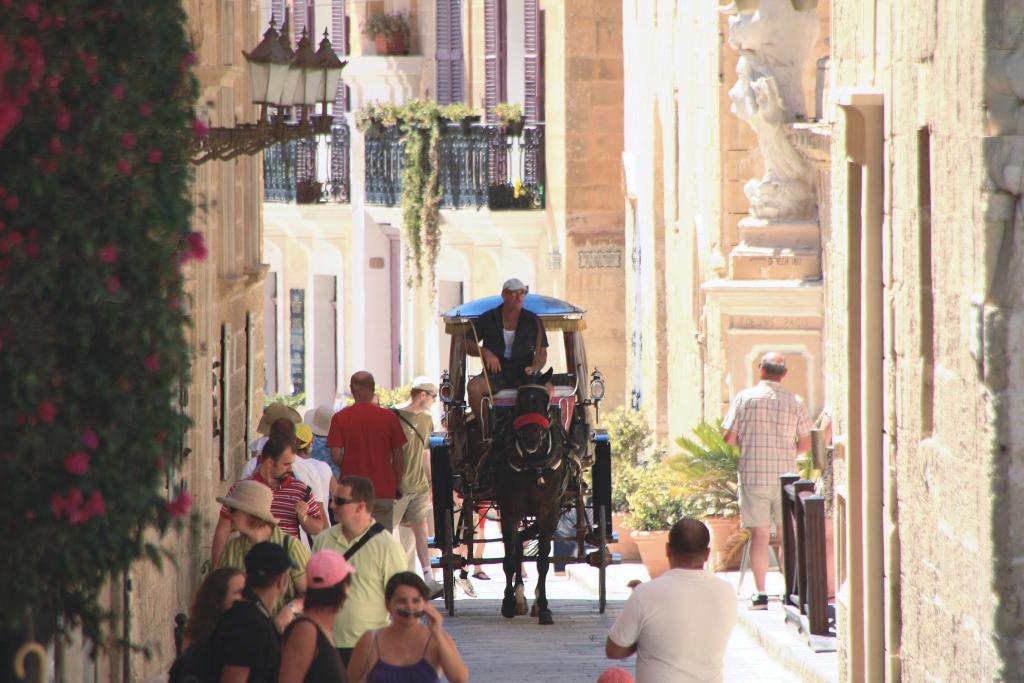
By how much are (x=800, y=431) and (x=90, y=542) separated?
8157 mm

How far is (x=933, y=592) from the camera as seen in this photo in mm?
6758

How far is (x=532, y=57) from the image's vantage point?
2742cm

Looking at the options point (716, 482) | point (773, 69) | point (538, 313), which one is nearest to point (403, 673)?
point (538, 313)

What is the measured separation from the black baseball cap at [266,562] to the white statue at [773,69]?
9189 mm

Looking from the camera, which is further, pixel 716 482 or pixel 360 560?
pixel 716 482

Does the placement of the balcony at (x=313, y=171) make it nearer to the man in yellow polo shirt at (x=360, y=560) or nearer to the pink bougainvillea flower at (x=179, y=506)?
the man in yellow polo shirt at (x=360, y=560)

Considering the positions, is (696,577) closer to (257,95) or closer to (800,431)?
(257,95)

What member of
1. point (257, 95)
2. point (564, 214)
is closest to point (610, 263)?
point (564, 214)

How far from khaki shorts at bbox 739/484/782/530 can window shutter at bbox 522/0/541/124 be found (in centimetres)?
1523

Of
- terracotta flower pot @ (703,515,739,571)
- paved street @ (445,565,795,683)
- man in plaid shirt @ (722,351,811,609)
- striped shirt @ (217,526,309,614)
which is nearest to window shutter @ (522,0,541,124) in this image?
terracotta flower pot @ (703,515,739,571)

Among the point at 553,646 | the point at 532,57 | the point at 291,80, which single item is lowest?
the point at 553,646

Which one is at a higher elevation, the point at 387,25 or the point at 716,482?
the point at 387,25

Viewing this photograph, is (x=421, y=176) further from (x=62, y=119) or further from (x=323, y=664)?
(x=62, y=119)

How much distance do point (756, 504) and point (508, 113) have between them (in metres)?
15.4
